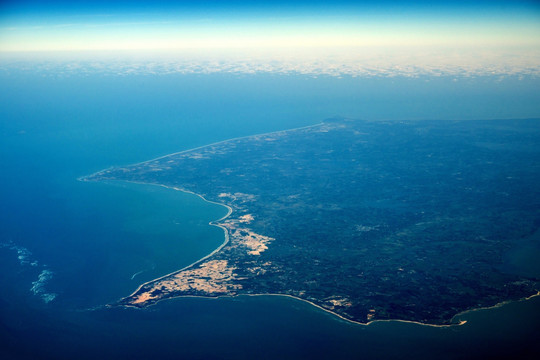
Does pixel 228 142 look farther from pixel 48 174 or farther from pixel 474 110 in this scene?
pixel 474 110

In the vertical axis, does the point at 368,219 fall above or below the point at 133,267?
above

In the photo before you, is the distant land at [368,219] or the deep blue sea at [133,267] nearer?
the deep blue sea at [133,267]

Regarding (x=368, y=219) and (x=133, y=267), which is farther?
(x=368, y=219)

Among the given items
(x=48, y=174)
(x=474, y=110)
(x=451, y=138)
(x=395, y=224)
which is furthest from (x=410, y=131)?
(x=48, y=174)

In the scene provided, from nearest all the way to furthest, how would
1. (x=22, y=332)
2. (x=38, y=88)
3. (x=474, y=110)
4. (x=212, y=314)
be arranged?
1. (x=22, y=332)
2. (x=212, y=314)
3. (x=474, y=110)
4. (x=38, y=88)
